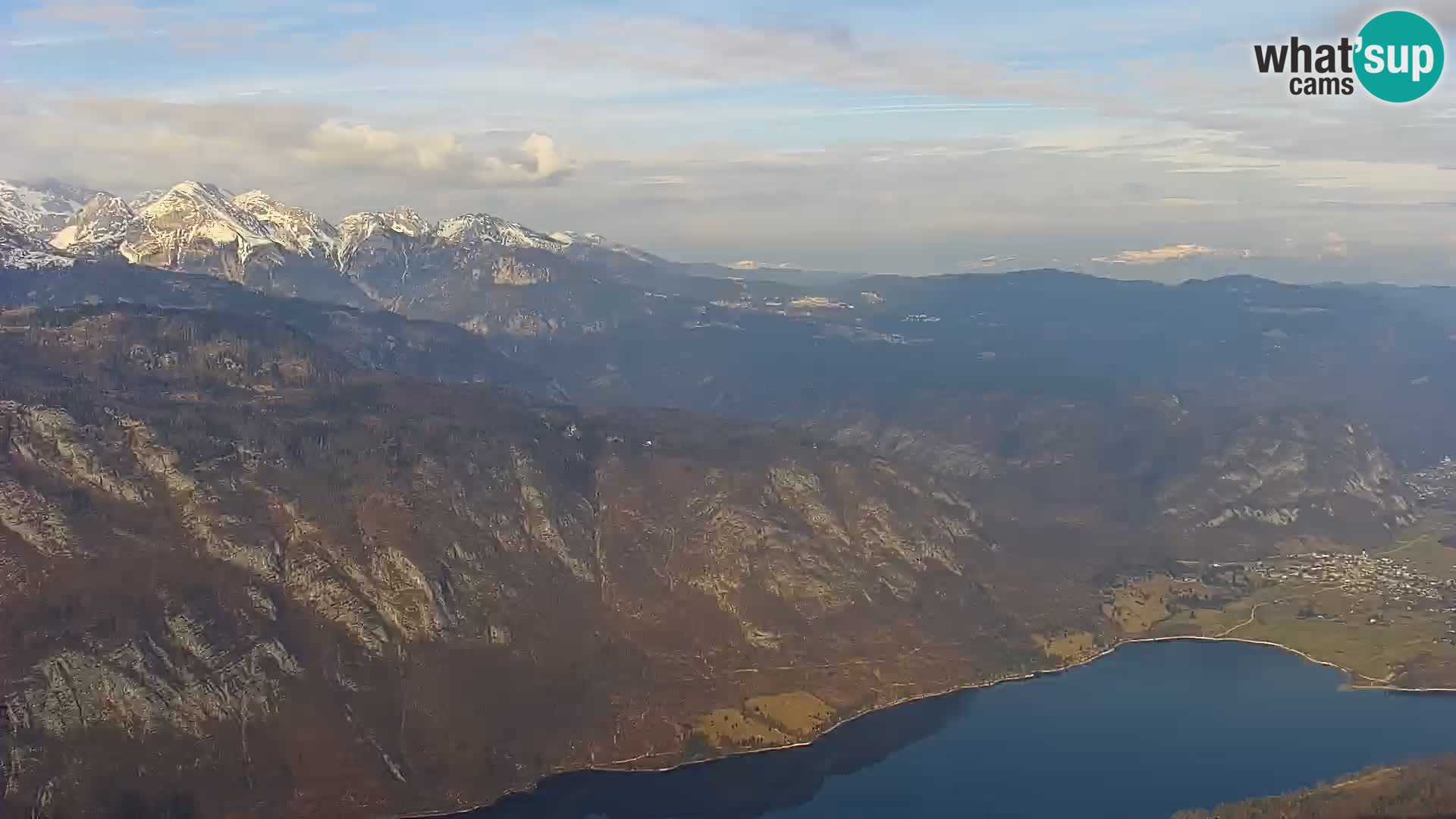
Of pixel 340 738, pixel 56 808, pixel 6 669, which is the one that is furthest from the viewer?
pixel 340 738

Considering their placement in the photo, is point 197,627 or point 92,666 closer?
point 92,666

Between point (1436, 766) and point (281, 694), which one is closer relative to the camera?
point (1436, 766)

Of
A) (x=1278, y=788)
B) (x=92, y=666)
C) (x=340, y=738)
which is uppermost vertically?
(x=92, y=666)

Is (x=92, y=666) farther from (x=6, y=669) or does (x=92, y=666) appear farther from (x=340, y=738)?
(x=340, y=738)

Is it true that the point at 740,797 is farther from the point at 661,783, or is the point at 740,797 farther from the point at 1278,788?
the point at 1278,788

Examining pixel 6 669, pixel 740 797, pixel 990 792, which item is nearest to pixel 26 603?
pixel 6 669

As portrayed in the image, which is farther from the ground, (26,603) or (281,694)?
(26,603)

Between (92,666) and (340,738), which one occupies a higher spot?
(92,666)

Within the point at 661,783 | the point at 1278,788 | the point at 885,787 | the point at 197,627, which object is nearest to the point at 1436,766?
the point at 1278,788

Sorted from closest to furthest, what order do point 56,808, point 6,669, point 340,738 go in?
point 56,808 → point 6,669 → point 340,738
